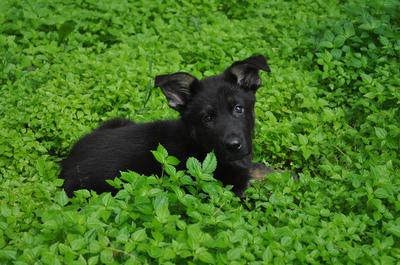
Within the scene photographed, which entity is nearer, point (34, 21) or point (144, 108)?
point (144, 108)

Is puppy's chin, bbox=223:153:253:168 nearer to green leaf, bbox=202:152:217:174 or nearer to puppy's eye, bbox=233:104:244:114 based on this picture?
puppy's eye, bbox=233:104:244:114

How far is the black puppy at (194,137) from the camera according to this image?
638 cm

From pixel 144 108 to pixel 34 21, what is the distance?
2.64 m

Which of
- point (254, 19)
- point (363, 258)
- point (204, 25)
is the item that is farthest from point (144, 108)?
point (363, 258)

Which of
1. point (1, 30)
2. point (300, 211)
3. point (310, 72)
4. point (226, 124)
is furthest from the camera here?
point (1, 30)

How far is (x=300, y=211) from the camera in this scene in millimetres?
5250

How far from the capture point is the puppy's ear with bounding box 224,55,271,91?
20.5 ft

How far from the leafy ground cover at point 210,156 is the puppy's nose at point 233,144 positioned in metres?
0.56

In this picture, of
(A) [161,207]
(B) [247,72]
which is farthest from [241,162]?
(A) [161,207]

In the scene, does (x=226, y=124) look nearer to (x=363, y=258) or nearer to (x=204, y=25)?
(x=363, y=258)

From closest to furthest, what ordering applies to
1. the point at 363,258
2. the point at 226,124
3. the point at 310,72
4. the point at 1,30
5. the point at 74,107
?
the point at 363,258, the point at 226,124, the point at 74,107, the point at 310,72, the point at 1,30

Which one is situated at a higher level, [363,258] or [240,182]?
[363,258]

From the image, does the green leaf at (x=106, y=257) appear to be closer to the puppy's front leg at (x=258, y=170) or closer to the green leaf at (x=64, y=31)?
the puppy's front leg at (x=258, y=170)

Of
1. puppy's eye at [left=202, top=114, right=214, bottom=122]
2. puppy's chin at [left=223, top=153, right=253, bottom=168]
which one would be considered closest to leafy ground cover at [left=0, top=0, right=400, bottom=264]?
puppy's chin at [left=223, top=153, right=253, bottom=168]
